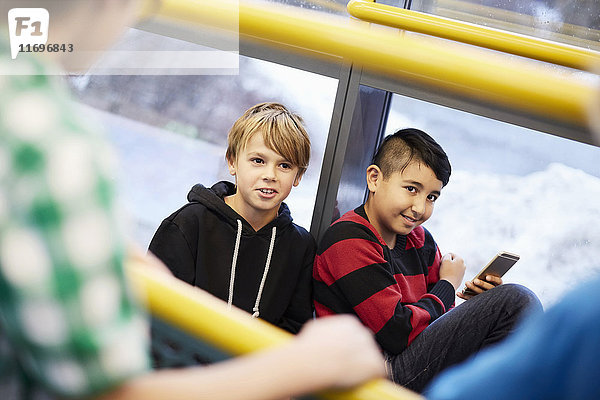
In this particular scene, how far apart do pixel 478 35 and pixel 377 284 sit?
21.7 inches

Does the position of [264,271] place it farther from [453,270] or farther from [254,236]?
[453,270]

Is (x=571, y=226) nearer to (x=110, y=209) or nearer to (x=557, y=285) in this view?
(x=557, y=285)

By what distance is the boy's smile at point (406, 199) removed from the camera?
1.46 meters

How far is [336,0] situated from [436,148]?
0.50 m

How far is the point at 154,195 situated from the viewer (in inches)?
71.2

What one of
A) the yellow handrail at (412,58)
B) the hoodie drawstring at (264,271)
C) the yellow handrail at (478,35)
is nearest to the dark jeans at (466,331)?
the hoodie drawstring at (264,271)

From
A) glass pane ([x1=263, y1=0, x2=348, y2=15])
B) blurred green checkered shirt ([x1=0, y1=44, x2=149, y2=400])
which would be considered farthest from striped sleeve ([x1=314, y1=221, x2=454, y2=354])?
blurred green checkered shirt ([x1=0, y1=44, x2=149, y2=400])

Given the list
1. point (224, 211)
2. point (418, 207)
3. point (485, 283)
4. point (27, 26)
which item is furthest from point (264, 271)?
point (27, 26)

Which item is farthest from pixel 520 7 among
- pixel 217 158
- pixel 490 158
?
pixel 217 158

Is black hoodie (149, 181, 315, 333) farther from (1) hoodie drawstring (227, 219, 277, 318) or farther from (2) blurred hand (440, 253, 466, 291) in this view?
(2) blurred hand (440, 253, 466, 291)

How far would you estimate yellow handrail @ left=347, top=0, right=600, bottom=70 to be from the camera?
113 cm

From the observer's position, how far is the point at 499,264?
1.46m

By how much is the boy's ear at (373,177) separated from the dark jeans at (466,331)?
0.38 meters

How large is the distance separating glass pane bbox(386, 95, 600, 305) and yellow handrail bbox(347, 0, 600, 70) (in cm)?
48
